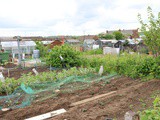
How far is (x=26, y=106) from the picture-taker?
447 cm

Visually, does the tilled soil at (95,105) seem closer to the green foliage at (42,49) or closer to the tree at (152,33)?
the tree at (152,33)

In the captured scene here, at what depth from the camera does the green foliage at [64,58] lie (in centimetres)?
998

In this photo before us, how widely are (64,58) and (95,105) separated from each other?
20.0 ft

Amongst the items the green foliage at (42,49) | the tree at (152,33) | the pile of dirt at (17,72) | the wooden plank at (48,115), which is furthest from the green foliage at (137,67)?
the green foliage at (42,49)

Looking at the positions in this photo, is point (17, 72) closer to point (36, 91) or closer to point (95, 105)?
point (36, 91)

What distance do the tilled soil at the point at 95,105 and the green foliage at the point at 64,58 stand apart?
15.1 feet

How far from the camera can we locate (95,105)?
4207 mm

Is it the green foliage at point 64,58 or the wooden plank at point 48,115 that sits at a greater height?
the green foliage at point 64,58

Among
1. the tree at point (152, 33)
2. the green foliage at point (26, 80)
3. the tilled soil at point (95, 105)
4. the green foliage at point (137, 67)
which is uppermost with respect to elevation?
the tree at point (152, 33)

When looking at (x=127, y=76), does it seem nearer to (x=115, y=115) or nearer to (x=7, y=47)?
(x=115, y=115)

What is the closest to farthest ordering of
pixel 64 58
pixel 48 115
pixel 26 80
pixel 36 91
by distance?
pixel 48 115, pixel 36 91, pixel 26 80, pixel 64 58

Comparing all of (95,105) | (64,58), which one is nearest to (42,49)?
(64,58)

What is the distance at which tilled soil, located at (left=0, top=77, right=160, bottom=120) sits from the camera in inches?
143

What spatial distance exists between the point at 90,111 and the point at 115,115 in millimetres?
542
